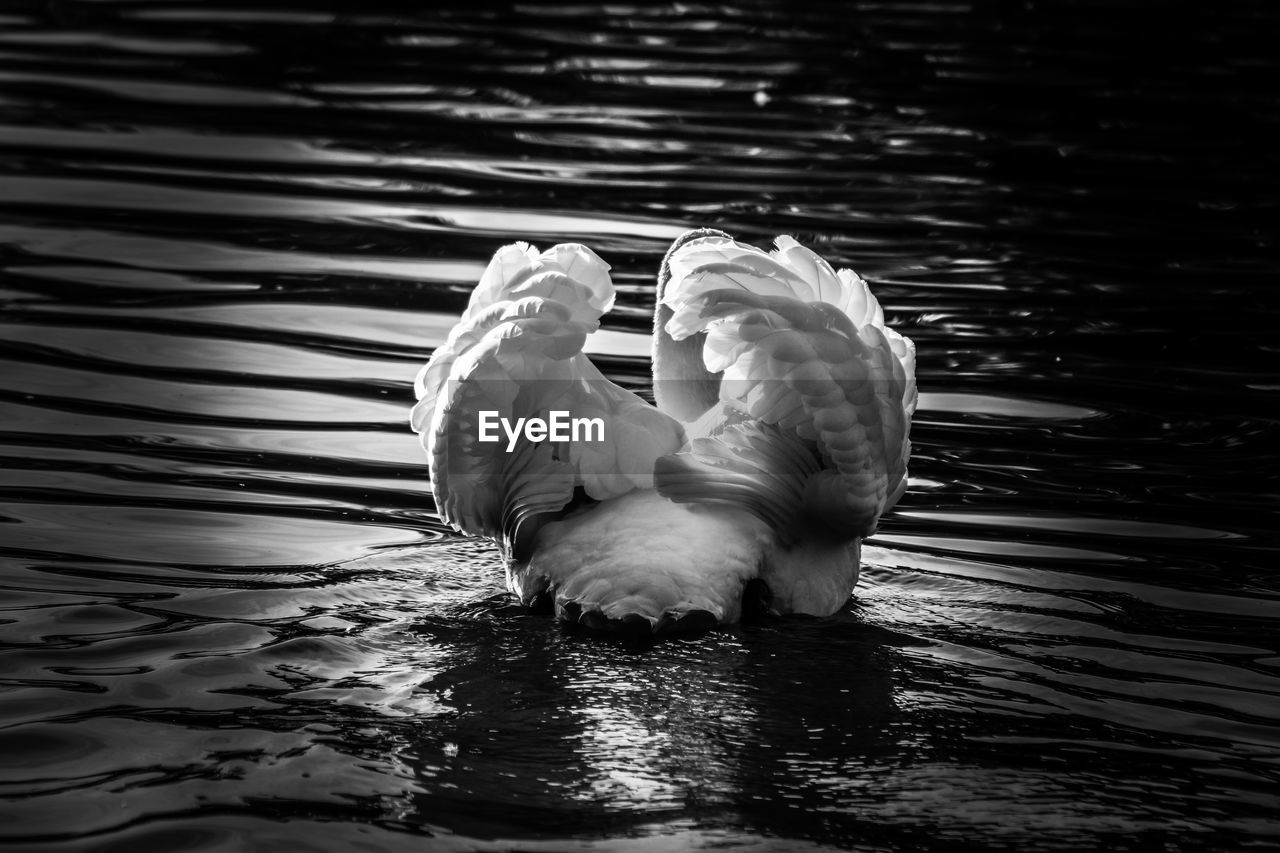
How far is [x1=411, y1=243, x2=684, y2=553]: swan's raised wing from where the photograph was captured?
19.4ft

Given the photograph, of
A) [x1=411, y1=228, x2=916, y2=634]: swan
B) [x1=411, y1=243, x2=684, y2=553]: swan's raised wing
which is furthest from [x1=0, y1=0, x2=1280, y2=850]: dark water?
[x1=411, y1=243, x2=684, y2=553]: swan's raised wing

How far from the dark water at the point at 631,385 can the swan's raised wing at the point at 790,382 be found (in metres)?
0.50

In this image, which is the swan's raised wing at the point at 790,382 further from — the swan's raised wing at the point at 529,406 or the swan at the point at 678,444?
the swan's raised wing at the point at 529,406

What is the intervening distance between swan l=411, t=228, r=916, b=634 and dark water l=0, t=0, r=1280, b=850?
199mm

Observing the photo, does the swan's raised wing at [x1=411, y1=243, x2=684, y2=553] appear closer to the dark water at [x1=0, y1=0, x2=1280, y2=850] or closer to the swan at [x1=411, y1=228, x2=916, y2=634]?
the swan at [x1=411, y1=228, x2=916, y2=634]

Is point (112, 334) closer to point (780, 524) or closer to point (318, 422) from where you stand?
point (318, 422)

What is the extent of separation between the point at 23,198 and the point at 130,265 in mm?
1612

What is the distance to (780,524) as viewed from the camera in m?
6.19

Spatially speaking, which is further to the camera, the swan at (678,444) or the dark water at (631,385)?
the swan at (678,444)

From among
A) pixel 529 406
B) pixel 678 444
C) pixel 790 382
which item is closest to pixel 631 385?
pixel 678 444

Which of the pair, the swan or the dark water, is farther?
the swan

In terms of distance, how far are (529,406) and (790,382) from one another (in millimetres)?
883

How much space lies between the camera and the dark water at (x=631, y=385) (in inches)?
191

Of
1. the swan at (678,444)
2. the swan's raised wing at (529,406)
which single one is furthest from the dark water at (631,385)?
the swan's raised wing at (529,406)
